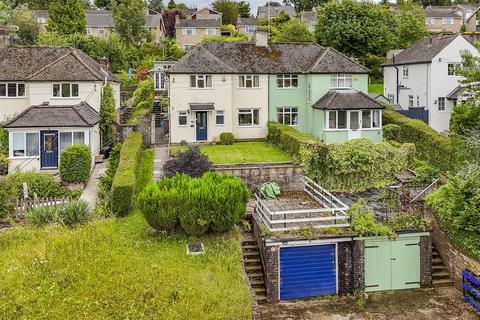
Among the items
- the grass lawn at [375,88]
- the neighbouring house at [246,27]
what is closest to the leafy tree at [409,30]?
the grass lawn at [375,88]

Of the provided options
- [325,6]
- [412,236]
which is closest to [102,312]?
[412,236]

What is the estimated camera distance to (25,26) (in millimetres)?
63219

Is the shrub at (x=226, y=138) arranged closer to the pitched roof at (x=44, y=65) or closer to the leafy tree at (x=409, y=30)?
the pitched roof at (x=44, y=65)

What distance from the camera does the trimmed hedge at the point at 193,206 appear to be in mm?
18250

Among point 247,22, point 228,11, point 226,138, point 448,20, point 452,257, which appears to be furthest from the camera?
point 228,11

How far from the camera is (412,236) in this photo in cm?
1875

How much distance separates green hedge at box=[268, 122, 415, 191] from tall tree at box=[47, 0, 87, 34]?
43565mm

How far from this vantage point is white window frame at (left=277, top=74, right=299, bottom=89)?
119 ft

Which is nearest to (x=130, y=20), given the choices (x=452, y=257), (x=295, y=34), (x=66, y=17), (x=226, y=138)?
(x=66, y=17)

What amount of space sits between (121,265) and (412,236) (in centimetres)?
1155

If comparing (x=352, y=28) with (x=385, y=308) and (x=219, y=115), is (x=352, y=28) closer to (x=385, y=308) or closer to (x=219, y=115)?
(x=219, y=115)

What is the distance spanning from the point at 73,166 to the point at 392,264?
1777 cm

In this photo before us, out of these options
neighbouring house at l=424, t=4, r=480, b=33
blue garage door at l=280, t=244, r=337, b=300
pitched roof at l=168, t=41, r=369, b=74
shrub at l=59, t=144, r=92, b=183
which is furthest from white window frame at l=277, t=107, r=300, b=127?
neighbouring house at l=424, t=4, r=480, b=33

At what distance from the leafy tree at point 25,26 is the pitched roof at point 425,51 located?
48093 millimetres
